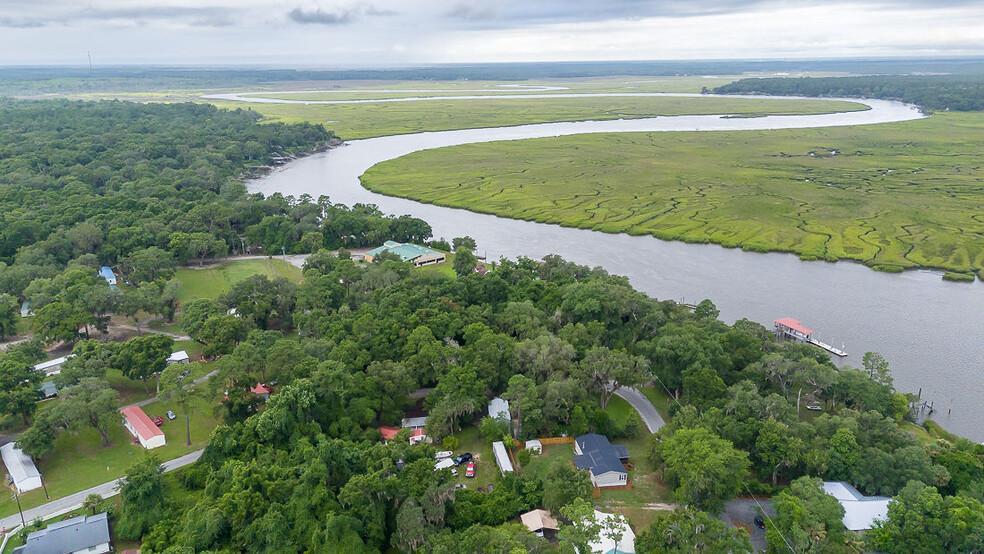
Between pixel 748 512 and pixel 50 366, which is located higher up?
pixel 50 366

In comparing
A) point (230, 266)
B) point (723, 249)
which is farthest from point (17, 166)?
point (723, 249)

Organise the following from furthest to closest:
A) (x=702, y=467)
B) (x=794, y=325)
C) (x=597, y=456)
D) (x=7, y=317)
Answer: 1. (x=794, y=325)
2. (x=7, y=317)
3. (x=597, y=456)
4. (x=702, y=467)

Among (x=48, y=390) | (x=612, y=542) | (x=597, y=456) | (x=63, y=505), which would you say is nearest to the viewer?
(x=612, y=542)

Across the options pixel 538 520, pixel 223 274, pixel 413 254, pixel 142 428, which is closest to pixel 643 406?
pixel 538 520

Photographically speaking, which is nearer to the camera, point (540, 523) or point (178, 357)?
point (540, 523)

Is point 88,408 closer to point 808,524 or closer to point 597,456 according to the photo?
point 597,456

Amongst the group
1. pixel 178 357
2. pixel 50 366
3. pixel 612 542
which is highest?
pixel 50 366

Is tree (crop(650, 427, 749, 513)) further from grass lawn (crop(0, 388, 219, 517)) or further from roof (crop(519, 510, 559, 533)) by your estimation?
grass lawn (crop(0, 388, 219, 517))

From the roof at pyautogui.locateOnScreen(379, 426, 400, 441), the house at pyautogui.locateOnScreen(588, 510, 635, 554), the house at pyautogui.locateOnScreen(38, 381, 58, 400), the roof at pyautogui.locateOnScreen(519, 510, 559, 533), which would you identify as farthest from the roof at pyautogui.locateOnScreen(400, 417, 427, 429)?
the house at pyautogui.locateOnScreen(38, 381, 58, 400)
